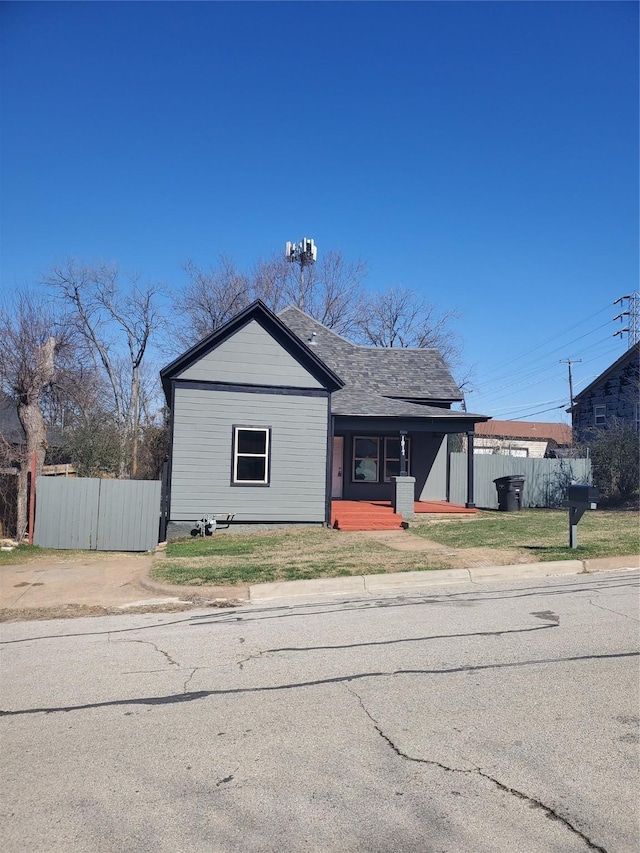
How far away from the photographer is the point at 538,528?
639 inches

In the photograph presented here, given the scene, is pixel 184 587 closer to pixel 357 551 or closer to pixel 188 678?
pixel 357 551

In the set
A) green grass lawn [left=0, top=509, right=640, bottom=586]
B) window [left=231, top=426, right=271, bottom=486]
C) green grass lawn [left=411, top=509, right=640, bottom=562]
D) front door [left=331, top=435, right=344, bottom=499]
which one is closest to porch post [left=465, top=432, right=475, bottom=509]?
green grass lawn [left=411, top=509, right=640, bottom=562]

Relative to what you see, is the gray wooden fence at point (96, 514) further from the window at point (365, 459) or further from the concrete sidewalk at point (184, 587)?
the window at point (365, 459)

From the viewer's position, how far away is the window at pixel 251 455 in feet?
56.0

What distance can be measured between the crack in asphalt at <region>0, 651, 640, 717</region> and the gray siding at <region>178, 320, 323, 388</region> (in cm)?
1220

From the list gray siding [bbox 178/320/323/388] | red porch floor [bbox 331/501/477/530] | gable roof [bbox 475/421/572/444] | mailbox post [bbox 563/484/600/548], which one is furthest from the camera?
gable roof [bbox 475/421/572/444]

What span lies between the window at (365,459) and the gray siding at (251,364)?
4.48 meters

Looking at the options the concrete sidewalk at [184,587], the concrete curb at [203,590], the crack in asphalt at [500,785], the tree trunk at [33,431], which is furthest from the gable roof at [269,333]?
the crack in asphalt at [500,785]

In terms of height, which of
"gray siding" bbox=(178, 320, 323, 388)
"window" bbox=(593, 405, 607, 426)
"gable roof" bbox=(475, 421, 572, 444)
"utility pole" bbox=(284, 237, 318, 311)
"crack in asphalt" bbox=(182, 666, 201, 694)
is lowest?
"crack in asphalt" bbox=(182, 666, 201, 694)

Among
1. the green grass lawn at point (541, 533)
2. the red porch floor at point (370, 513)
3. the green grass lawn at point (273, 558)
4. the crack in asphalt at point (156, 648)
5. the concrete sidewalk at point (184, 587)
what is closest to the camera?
A: the crack in asphalt at point (156, 648)

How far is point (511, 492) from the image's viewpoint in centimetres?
2219

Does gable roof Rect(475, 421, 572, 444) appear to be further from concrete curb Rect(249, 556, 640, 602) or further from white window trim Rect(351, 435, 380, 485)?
concrete curb Rect(249, 556, 640, 602)

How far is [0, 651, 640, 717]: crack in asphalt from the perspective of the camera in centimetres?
509

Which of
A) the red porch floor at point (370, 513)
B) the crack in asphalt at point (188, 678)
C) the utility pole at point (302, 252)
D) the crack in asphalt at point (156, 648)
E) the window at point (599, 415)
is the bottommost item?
the crack in asphalt at point (156, 648)
